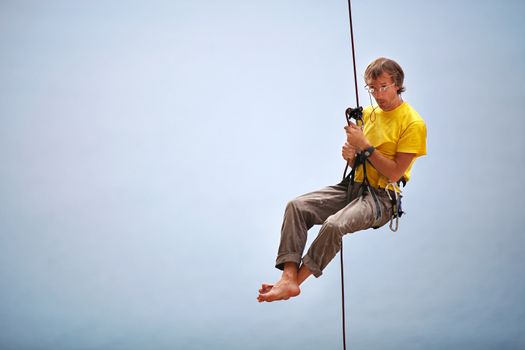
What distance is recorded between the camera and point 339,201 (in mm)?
2992

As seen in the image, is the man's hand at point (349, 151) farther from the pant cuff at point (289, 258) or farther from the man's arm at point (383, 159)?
the pant cuff at point (289, 258)

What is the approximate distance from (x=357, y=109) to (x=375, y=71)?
16cm

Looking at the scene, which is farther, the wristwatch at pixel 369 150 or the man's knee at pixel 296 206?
the man's knee at pixel 296 206

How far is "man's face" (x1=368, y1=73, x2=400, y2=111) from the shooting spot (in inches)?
111

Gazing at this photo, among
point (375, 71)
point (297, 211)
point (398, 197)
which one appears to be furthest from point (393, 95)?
point (297, 211)


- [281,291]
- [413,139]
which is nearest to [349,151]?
[413,139]

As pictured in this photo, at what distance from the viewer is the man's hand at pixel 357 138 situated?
9.11 feet

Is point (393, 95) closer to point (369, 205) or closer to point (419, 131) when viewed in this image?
point (419, 131)

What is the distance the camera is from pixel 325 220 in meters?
2.94

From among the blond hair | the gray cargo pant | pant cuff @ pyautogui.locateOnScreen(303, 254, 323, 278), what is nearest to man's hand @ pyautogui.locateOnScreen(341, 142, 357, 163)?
the gray cargo pant

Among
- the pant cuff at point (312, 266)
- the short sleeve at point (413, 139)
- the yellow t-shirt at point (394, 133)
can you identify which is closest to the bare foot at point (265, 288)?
the pant cuff at point (312, 266)

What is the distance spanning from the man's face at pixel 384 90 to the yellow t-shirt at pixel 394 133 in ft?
0.17

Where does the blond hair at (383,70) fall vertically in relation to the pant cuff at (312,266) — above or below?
above

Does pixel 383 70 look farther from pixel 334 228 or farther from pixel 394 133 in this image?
pixel 334 228
